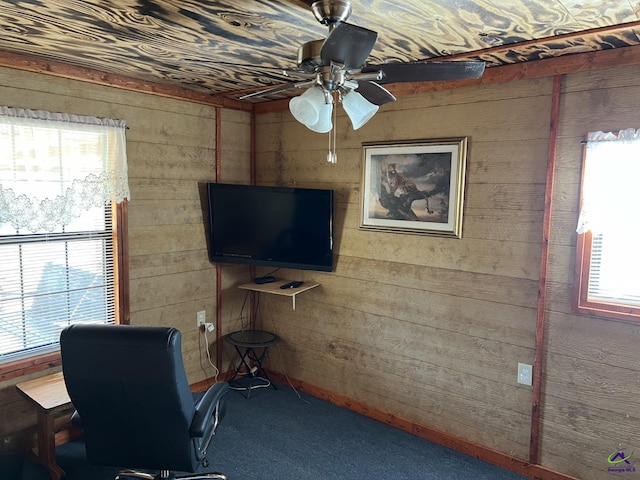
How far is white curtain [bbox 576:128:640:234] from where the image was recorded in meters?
2.38

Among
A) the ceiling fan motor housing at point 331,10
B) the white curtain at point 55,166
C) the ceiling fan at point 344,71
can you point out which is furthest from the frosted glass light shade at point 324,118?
the white curtain at point 55,166

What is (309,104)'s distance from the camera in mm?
1834

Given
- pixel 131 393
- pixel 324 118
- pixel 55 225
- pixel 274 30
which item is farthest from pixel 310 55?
pixel 55 225

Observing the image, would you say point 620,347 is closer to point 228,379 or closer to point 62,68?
point 228,379

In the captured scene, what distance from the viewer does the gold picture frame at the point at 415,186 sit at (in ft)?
9.78

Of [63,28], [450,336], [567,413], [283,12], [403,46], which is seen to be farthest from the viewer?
[450,336]

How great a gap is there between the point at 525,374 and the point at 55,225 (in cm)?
297

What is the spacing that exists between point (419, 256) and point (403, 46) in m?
1.38

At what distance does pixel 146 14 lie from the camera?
77.6 inches

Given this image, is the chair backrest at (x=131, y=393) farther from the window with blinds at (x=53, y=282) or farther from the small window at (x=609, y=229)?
the small window at (x=609, y=229)

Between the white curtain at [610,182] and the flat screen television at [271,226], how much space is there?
1.67m

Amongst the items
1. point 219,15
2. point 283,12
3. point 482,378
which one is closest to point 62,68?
point 219,15

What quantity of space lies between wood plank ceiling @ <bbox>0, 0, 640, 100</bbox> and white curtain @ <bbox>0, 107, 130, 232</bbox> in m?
0.39

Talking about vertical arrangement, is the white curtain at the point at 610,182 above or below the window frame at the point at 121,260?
above
